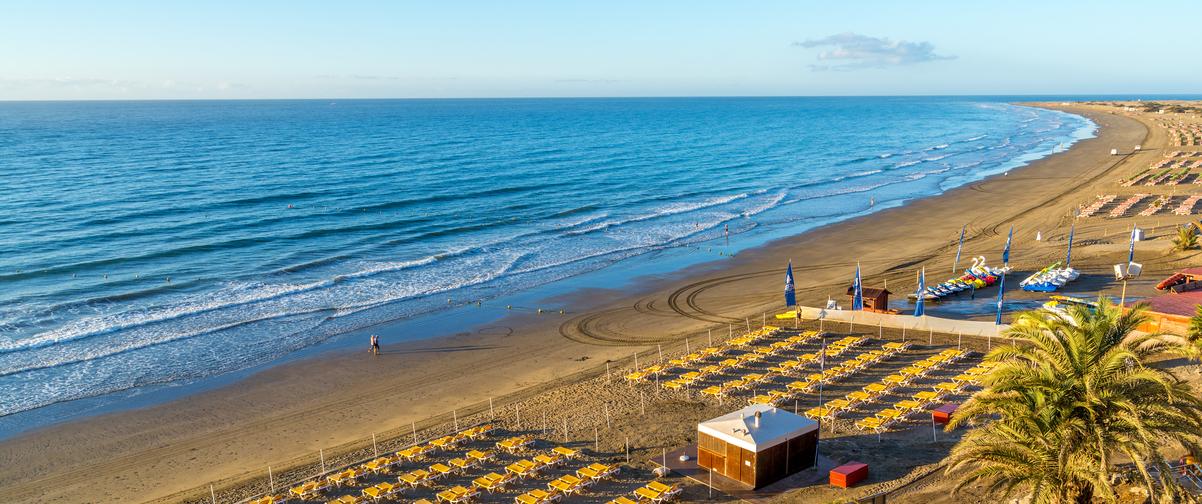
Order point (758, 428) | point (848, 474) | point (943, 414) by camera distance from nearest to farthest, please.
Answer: point (848, 474)
point (758, 428)
point (943, 414)

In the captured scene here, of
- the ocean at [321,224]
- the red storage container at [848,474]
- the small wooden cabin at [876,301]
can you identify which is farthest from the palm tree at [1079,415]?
the ocean at [321,224]

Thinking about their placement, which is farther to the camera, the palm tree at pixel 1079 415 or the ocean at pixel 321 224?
the ocean at pixel 321 224

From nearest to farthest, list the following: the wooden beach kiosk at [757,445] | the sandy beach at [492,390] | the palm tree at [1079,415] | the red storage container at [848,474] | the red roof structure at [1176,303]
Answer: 1. the palm tree at [1079,415]
2. the red storage container at [848,474]
3. the wooden beach kiosk at [757,445]
4. the sandy beach at [492,390]
5. the red roof structure at [1176,303]

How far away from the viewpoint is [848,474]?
67.2 ft

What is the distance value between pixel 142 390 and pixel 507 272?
833 inches

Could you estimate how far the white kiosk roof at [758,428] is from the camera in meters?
20.6

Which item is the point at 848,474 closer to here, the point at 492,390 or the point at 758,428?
the point at 758,428

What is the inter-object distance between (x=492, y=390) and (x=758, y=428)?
11.8 m

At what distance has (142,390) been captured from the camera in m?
30.5

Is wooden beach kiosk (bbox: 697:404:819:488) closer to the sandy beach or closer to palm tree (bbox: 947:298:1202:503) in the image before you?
the sandy beach

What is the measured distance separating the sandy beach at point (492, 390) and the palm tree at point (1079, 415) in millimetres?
5109

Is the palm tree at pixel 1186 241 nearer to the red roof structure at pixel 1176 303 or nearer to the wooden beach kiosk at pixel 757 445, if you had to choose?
the red roof structure at pixel 1176 303

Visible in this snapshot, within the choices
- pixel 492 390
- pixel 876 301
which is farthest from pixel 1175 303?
pixel 492 390

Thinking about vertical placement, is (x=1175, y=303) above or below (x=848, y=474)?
above
